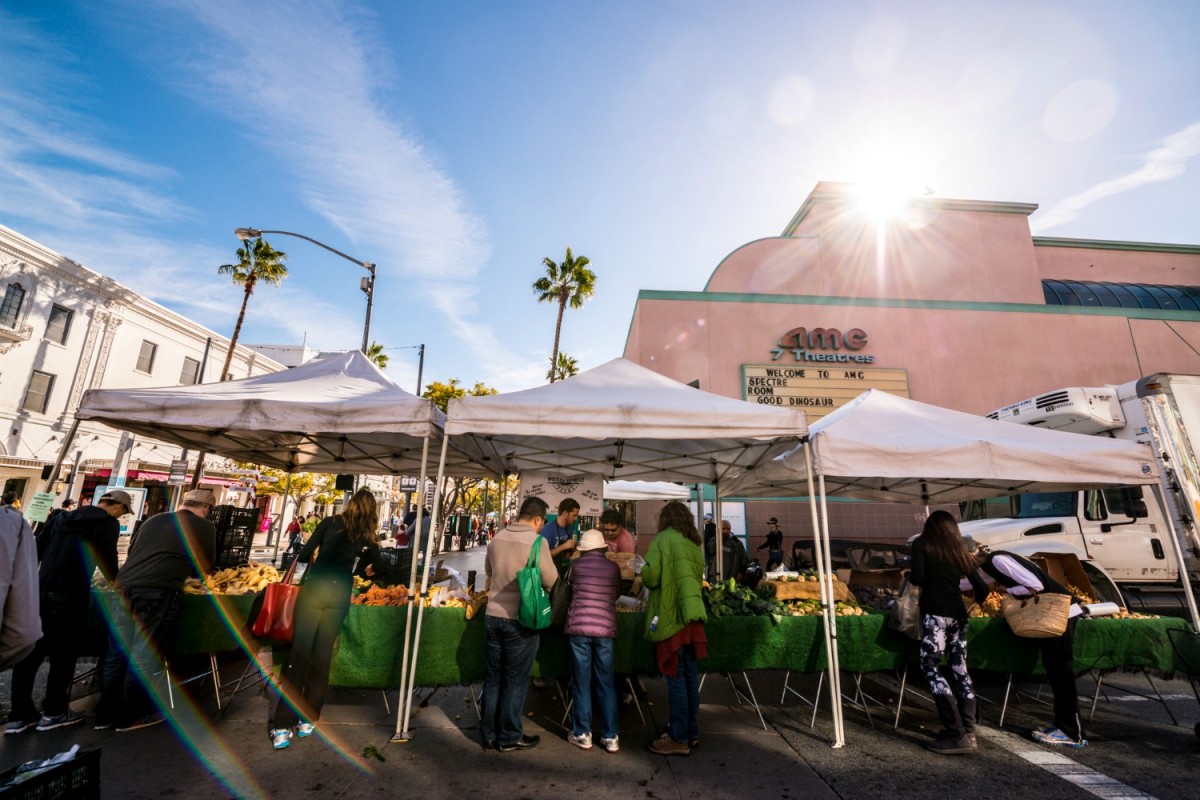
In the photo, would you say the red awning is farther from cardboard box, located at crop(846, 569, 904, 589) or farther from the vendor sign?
cardboard box, located at crop(846, 569, 904, 589)

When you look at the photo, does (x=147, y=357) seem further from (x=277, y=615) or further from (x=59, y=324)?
(x=277, y=615)

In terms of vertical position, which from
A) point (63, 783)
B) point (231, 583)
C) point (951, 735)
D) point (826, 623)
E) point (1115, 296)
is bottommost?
point (951, 735)

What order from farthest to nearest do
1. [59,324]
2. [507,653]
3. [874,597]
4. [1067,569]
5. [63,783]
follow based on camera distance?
[59,324] < [1067,569] < [874,597] < [507,653] < [63,783]

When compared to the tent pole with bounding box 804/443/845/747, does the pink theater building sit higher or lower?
higher

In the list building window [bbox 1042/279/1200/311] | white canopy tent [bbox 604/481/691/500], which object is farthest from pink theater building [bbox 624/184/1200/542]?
building window [bbox 1042/279/1200/311]

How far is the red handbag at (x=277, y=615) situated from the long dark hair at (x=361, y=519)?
552 mm

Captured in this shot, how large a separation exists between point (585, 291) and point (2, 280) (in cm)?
2508

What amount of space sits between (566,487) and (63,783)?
20.0ft

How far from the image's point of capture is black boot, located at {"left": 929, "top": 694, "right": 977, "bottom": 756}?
4.55m

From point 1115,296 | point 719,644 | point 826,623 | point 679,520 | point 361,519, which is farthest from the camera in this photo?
point 1115,296

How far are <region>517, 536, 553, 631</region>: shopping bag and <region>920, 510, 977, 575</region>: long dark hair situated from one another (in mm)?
3531

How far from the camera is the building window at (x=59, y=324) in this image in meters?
24.7

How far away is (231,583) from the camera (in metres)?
5.54

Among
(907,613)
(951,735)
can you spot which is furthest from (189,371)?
(951,735)
